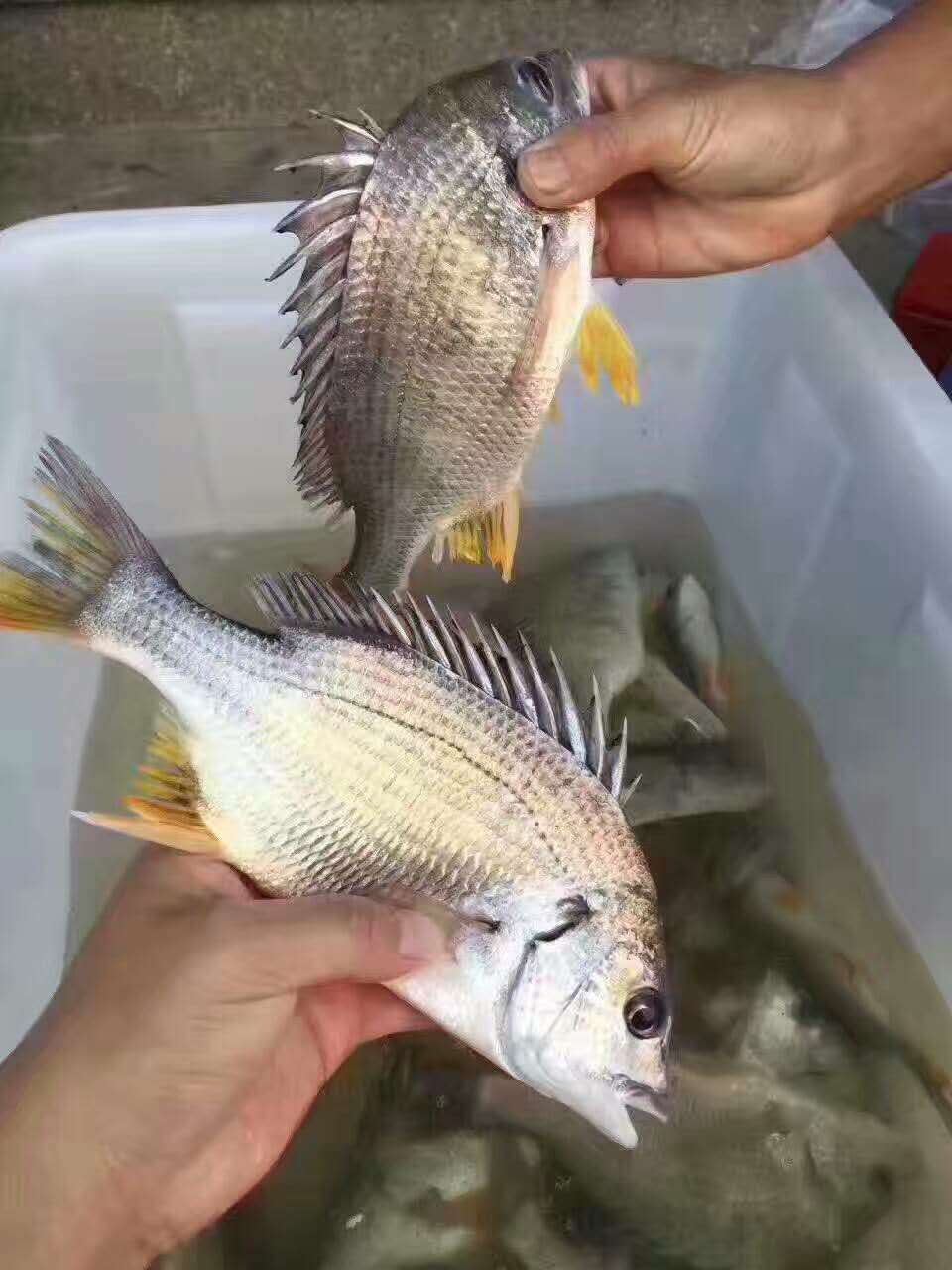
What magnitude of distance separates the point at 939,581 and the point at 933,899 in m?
0.31

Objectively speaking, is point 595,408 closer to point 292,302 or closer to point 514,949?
point 292,302

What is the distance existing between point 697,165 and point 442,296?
29cm

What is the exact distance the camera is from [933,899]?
1.02 meters

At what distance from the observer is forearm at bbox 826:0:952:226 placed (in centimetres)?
98

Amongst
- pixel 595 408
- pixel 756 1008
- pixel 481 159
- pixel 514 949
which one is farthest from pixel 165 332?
pixel 756 1008

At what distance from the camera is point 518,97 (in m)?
0.70

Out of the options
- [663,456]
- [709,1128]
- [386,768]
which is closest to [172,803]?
[386,768]

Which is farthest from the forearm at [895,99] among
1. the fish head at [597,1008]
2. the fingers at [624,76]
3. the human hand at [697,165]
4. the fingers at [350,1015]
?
the fingers at [350,1015]

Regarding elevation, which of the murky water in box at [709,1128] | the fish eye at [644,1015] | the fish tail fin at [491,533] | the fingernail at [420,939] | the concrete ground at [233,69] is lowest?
the murky water in box at [709,1128]

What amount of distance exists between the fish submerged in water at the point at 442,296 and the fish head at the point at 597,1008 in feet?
1.13

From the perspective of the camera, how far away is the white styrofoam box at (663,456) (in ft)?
3.31

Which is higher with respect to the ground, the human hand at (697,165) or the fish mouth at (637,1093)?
the human hand at (697,165)

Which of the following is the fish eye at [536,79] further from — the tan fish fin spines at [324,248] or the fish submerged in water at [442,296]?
the tan fish fin spines at [324,248]

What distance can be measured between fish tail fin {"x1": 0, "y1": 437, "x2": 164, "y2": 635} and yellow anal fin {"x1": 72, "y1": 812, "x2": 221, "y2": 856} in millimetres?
135
